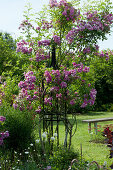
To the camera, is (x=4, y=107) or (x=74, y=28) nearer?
(x=74, y=28)

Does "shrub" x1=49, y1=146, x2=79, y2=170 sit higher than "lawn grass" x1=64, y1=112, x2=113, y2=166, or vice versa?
"shrub" x1=49, y1=146, x2=79, y2=170

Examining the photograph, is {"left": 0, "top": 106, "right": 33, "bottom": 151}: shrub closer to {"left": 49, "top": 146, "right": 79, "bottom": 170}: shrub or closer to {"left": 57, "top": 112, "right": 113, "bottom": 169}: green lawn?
{"left": 49, "top": 146, "right": 79, "bottom": 170}: shrub

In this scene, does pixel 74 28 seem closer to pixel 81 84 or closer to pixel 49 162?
pixel 81 84

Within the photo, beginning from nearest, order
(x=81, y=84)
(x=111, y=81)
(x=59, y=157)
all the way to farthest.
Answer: (x=59, y=157), (x=81, y=84), (x=111, y=81)

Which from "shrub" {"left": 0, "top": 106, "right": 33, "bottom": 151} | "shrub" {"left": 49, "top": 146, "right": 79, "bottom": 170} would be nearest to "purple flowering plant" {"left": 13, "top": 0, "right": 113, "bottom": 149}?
"shrub" {"left": 0, "top": 106, "right": 33, "bottom": 151}

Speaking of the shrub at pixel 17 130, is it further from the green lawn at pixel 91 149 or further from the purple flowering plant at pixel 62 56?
the green lawn at pixel 91 149

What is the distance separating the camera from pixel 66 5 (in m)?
6.01

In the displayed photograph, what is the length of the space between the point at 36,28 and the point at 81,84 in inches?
65.6

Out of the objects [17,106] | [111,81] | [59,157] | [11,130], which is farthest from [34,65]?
[111,81]

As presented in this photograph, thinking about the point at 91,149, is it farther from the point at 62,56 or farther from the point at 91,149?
the point at 62,56

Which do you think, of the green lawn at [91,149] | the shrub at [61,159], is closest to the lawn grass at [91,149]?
the green lawn at [91,149]

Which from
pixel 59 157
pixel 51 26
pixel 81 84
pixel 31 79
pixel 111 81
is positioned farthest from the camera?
pixel 111 81

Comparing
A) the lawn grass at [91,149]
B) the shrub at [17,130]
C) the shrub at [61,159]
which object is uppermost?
the shrub at [17,130]

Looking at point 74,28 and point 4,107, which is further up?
point 74,28
